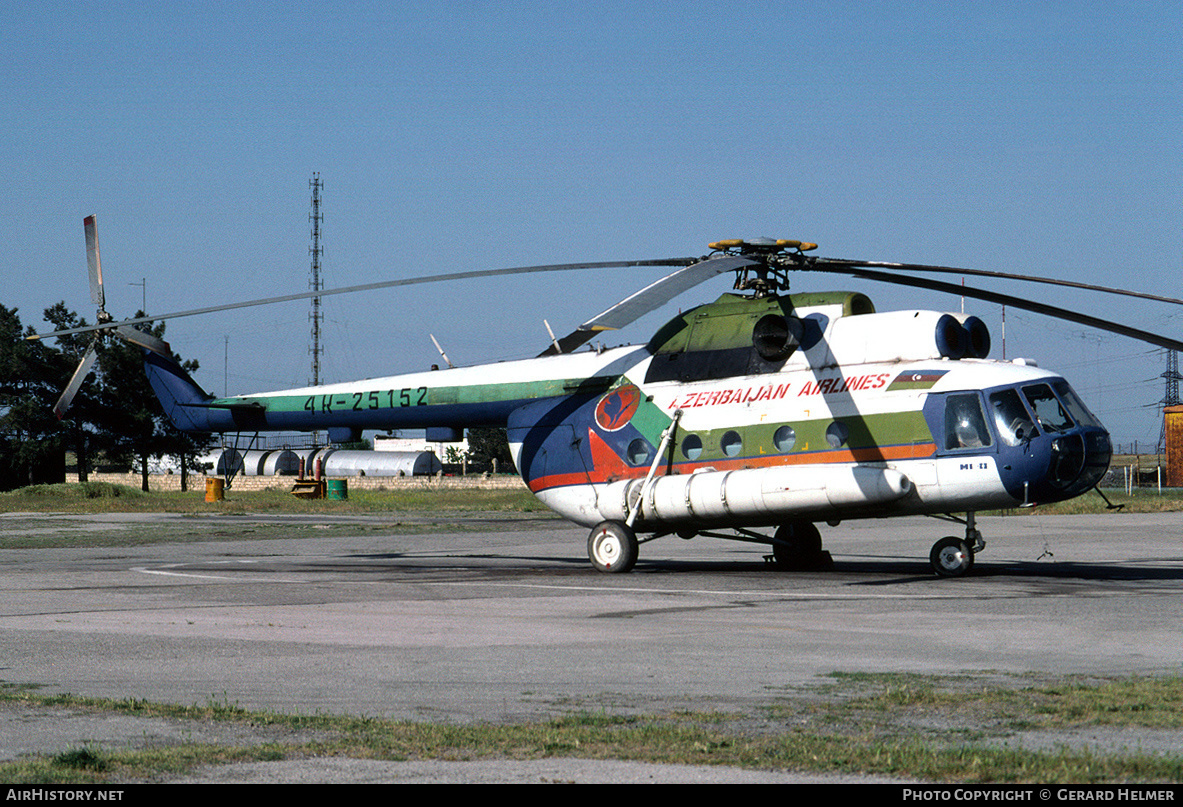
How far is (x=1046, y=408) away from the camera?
17250 millimetres

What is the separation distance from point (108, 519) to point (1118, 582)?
1319 inches

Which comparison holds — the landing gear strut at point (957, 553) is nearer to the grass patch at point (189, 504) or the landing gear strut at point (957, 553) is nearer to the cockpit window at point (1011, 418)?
the cockpit window at point (1011, 418)

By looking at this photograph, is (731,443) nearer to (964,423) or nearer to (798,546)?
(798,546)

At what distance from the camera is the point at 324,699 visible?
856 cm

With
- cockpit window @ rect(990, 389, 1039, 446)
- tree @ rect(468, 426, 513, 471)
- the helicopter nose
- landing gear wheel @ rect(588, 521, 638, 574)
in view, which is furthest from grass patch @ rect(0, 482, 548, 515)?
tree @ rect(468, 426, 513, 471)

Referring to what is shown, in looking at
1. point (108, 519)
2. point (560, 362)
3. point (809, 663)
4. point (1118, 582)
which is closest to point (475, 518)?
point (108, 519)

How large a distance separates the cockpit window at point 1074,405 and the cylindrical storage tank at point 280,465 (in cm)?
9384

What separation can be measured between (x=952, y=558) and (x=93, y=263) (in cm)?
1919

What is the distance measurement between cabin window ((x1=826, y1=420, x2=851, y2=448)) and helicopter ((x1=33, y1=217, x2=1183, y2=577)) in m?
0.03

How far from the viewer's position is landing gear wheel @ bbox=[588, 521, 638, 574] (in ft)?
64.7

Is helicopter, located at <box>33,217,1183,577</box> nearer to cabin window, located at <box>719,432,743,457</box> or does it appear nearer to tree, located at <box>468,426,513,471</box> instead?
cabin window, located at <box>719,432,743,457</box>

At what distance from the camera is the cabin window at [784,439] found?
1894cm

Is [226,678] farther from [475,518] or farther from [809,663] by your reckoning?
[475,518]

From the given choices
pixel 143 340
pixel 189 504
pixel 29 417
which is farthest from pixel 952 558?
pixel 29 417
